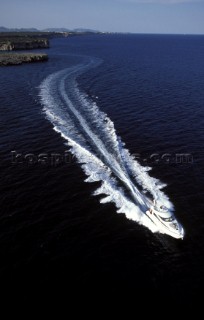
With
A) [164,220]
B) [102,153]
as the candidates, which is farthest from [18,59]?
[164,220]

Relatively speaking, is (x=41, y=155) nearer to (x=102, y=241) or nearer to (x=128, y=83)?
(x=102, y=241)

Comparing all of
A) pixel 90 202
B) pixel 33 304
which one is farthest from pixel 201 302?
pixel 90 202

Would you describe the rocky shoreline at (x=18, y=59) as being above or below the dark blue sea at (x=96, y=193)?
above

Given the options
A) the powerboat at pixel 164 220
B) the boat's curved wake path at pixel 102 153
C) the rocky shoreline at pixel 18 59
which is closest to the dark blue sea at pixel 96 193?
the boat's curved wake path at pixel 102 153

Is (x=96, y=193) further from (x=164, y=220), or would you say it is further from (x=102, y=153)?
(x=102, y=153)

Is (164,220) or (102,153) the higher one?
(102,153)

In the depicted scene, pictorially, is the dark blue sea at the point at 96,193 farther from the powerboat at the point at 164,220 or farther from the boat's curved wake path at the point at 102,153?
the powerboat at the point at 164,220
